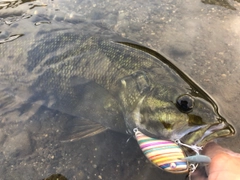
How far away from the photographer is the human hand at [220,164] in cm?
195

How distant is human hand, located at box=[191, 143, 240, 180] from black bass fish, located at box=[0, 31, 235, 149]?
0.51 ft

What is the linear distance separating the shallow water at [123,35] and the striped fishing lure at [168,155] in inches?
14.4

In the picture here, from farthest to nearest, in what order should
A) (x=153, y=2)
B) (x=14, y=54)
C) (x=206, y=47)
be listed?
(x=153, y=2) < (x=206, y=47) < (x=14, y=54)

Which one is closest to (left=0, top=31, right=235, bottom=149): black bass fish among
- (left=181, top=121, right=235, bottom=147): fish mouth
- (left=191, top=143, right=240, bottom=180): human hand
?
(left=181, top=121, right=235, bottom=147): fish mouth

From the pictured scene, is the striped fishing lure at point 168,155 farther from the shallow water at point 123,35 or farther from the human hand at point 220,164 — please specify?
the shallow water at point 123,35

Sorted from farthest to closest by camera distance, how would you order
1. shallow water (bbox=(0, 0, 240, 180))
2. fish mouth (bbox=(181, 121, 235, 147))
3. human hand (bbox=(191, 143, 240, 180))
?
shallow water (bbox=(0, 0, 240, 180)) < fish mouth (bbox=(181, 121, 235, 147)) < human hand (bbox=(191, 143, 240, 180))

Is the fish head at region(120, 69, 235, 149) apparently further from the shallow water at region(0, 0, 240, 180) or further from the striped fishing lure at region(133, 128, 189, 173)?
the shallow water at region(0, 0, 240, 180)

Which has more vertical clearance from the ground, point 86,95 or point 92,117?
point 86,95

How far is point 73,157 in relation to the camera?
2793 millimetres

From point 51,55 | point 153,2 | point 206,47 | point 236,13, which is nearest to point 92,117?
point 51,55

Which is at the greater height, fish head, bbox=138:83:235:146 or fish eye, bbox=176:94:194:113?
fish eye, bbox=176:94:194:113

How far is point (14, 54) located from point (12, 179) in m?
1.42

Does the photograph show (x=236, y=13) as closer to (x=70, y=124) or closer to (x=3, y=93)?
(x=70, y=124)

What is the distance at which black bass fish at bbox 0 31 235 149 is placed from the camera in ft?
7.08
